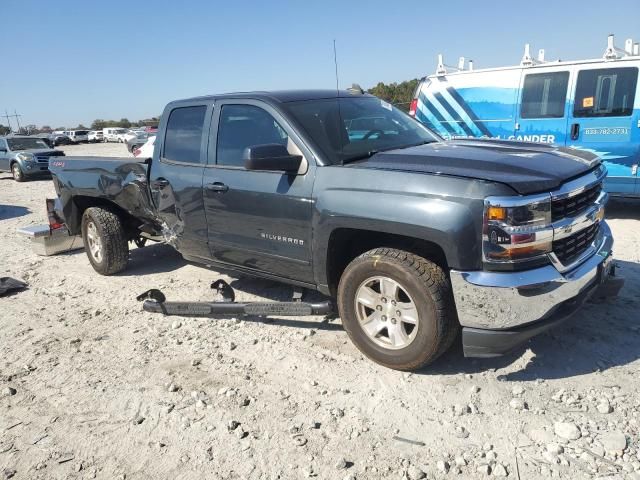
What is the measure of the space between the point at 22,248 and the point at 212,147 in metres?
4.93

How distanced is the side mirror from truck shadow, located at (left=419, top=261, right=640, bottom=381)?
1693 mm

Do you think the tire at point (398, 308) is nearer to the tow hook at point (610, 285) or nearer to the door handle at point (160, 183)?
the tow hook at point (610, 285)

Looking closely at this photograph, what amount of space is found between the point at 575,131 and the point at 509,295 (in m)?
5.72

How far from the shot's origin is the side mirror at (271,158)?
11.4 feet

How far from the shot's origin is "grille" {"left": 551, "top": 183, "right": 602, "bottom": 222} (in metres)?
2.97

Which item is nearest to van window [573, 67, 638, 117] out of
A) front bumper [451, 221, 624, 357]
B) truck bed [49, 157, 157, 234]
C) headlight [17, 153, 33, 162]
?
front bumper [451, 221, 624, 357]

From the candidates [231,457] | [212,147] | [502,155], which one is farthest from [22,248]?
[502,155]

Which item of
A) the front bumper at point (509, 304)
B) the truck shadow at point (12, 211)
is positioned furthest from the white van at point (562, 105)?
the truck shadow at point (12, 211)

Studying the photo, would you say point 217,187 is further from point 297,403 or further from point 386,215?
point 297,403

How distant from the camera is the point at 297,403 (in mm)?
3182

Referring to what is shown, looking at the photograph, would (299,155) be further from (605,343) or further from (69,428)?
(605,343)

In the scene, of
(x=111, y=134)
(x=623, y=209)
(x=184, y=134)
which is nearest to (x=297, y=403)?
(x=184, y=134)

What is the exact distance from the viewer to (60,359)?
3.97 m

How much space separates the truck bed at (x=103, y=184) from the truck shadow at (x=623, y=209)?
651 cm
